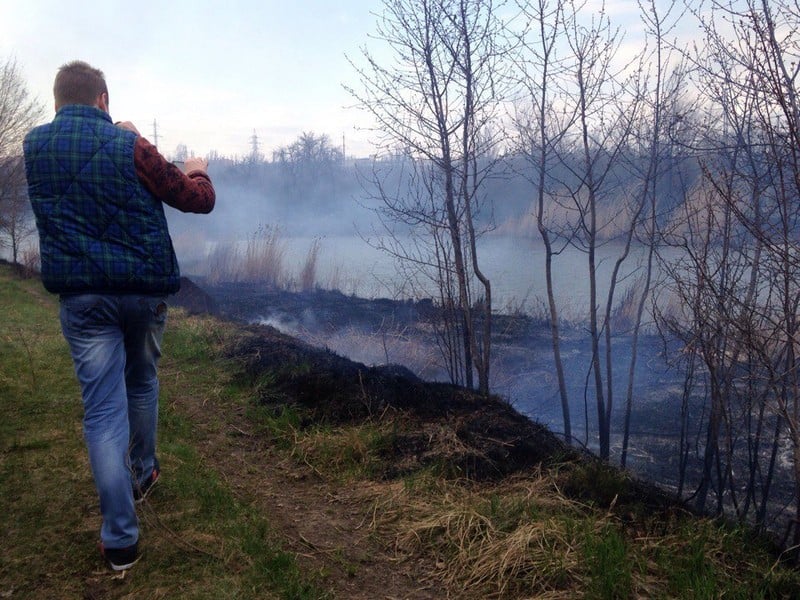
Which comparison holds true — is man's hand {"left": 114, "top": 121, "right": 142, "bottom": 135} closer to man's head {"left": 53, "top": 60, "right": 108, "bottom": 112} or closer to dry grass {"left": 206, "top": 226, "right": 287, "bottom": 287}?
Result: man's head {"left": 53, "top": 60, "right": 108, "bottom": 112}

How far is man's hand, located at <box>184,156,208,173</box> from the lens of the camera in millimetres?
2855

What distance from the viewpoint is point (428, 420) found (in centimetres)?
459

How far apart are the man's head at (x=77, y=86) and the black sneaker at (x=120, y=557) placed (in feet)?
5.84

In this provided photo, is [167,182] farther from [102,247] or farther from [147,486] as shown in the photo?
[147,486]

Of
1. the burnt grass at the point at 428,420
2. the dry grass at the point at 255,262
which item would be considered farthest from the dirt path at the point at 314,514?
the dry grass at the point at 255,262

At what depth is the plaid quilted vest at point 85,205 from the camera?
2.44 meters

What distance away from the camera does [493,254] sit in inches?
740

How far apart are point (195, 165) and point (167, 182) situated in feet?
1.07

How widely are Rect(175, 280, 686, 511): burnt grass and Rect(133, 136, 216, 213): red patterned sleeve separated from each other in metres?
1.99

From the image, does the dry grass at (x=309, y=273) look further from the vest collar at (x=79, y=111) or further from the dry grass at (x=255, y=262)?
the vest collar at (x=79, y=111)

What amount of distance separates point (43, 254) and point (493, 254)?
55.4 ft

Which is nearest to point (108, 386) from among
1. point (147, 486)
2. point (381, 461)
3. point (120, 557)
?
point (120, 557)

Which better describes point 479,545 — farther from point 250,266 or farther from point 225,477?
point 250,266

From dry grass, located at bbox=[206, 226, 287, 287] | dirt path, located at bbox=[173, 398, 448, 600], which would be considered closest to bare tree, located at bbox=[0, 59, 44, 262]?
dry grass, located at bbox=[206, 226, 287, 287]
